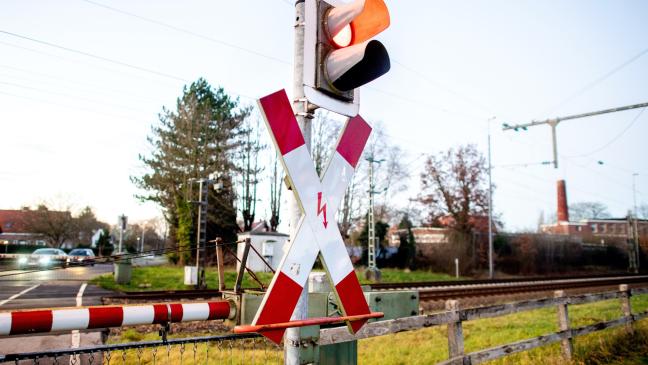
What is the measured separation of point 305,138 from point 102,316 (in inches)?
50.7

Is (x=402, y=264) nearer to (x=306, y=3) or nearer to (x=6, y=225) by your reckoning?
(x=306, y=3)

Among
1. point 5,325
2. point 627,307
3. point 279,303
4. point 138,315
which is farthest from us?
point 627,307

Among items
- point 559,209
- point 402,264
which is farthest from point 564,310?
point 559,209

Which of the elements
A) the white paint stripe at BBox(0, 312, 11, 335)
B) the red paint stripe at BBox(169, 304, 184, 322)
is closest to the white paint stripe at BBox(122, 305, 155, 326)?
the red paint stripe at BBox(169, 304, 184, 322)

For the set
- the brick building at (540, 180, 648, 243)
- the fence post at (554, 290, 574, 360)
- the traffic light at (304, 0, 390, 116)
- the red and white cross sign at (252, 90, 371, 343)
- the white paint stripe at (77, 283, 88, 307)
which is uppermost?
the brick building at (540, 180, 648, 243)

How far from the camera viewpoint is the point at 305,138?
2.14m

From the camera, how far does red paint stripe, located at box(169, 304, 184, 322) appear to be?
226cm

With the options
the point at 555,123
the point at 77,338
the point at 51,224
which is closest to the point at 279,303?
the point at 77,338

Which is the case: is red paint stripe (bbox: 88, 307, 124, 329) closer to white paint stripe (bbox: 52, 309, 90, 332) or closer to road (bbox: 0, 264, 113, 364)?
white paint stripe (bbox: 52, 309, 90, 332)

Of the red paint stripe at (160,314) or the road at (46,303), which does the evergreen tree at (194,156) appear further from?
the red paint stripe at (160,314)

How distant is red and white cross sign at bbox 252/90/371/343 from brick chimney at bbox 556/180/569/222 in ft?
246

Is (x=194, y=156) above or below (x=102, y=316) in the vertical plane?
above

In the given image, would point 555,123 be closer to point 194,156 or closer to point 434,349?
point 434,349

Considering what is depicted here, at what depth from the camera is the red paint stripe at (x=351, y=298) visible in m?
2.16
